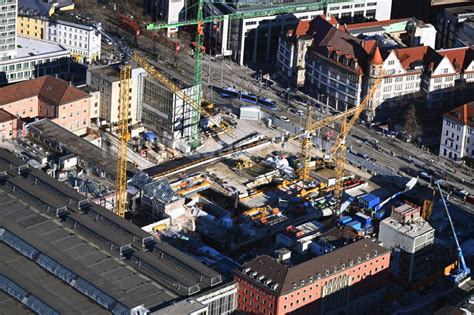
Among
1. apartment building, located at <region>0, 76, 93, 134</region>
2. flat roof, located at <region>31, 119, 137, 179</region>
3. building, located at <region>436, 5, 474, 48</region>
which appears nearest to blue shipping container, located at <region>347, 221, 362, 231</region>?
flat roof, located at <region>31, 119, 137, 179</region>

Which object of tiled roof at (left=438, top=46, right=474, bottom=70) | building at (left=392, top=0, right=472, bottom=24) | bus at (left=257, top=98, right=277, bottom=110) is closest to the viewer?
bus at (left=257, top=98, right=277, bottom=110)

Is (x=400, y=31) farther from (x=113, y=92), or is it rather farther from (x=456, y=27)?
(x=113, y=92)

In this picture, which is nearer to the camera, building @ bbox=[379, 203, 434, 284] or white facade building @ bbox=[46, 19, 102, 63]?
building @ bbox=[379, 203, 434, 284]

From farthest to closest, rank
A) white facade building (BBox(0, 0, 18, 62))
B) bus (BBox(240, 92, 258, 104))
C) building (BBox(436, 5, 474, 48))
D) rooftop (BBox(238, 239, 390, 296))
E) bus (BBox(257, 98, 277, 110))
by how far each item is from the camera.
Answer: building (BBox(436, 5, 474, 48)), bus (BBox(240, 92, 258, 104)), bus (BBox(257, 98, 277, 110)), white facade building (BBox(0, 0, 18, 62)), rooftop (BBox(238, 239, 390, 296))

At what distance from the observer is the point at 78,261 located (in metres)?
116

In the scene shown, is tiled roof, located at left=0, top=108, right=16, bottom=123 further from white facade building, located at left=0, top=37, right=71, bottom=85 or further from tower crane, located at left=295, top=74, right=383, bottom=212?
tower crane, located at left=295, top=74, right=383, bottom=212

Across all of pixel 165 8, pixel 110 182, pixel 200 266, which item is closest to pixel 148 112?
pixel 110 182

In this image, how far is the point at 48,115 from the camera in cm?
14825

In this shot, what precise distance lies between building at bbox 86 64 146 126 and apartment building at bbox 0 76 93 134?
2247 mm

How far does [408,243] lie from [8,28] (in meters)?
54.9

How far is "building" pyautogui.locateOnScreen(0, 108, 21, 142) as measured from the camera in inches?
5625

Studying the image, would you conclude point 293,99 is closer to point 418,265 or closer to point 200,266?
point 418,265

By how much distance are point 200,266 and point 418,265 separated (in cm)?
2232

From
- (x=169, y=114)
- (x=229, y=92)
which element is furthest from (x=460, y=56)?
(x=169, y=114)
